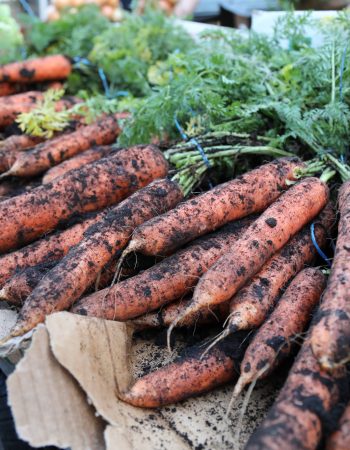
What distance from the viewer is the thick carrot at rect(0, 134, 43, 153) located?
3.25m

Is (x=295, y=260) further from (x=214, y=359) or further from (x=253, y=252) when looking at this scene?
(x=214, y=359)

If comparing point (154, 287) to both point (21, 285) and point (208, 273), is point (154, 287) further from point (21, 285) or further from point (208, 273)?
point (21, 285)

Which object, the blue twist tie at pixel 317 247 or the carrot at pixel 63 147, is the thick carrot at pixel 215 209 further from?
the carrot at pixel 63 147

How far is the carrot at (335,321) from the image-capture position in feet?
5.00

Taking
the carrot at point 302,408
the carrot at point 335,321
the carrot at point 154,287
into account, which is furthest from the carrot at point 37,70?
the carrot at point 302,408

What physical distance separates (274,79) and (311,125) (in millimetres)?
609

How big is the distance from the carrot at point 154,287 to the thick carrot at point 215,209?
0.08m

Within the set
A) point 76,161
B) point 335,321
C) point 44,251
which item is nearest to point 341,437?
point 335,321

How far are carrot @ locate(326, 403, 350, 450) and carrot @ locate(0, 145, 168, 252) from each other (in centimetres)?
157

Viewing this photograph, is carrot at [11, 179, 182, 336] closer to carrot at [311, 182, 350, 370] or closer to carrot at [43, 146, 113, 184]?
carrot at [43, 146, 113, 184]

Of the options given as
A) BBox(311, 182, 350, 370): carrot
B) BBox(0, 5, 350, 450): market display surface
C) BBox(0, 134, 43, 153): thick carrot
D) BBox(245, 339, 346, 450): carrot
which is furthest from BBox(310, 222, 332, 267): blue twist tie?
BBox(0, 134, 43, 153): thick carrot

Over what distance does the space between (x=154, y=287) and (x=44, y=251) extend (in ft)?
2.07

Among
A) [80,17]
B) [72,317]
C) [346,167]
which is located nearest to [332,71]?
[346,167]

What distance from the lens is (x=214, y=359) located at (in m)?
1.83
